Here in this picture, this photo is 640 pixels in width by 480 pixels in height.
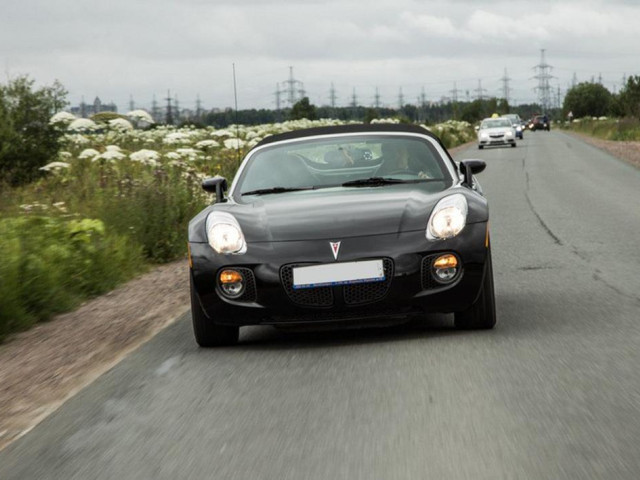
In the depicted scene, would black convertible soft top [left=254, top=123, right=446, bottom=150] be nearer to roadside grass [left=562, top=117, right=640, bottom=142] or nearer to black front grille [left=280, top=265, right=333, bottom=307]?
black front grille [left=280, top=265, right=333, bottom=307]

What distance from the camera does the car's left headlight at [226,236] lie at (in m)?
6.26

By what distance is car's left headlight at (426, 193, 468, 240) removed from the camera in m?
6.20

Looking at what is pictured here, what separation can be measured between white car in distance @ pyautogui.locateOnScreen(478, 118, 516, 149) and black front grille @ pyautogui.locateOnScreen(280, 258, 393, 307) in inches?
1726

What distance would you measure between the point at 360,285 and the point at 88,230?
5.01 metres

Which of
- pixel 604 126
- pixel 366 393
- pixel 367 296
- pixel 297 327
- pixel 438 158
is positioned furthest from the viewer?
pixel 604 126

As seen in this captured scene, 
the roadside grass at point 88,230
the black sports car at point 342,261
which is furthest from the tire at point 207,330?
the roadside grass at point 88,230

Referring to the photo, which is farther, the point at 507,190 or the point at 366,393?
the point at 507,190

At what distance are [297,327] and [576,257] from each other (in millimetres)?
4527

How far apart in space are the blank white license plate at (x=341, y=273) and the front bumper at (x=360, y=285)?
0.03 m

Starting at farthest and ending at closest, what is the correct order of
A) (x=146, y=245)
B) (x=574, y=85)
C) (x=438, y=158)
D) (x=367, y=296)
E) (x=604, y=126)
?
1. (x=574, y=85)
2. (x=604, y=126)
3. (x=146, y=245)
4. (x=438, y=158)
5. (x=367, y=296)

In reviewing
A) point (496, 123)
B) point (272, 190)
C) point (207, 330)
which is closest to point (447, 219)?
point (272, 190)

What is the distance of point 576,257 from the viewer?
33.6 ft

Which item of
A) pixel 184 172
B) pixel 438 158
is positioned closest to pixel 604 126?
pixel 184 172

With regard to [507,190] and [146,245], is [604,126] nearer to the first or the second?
[507,190]
